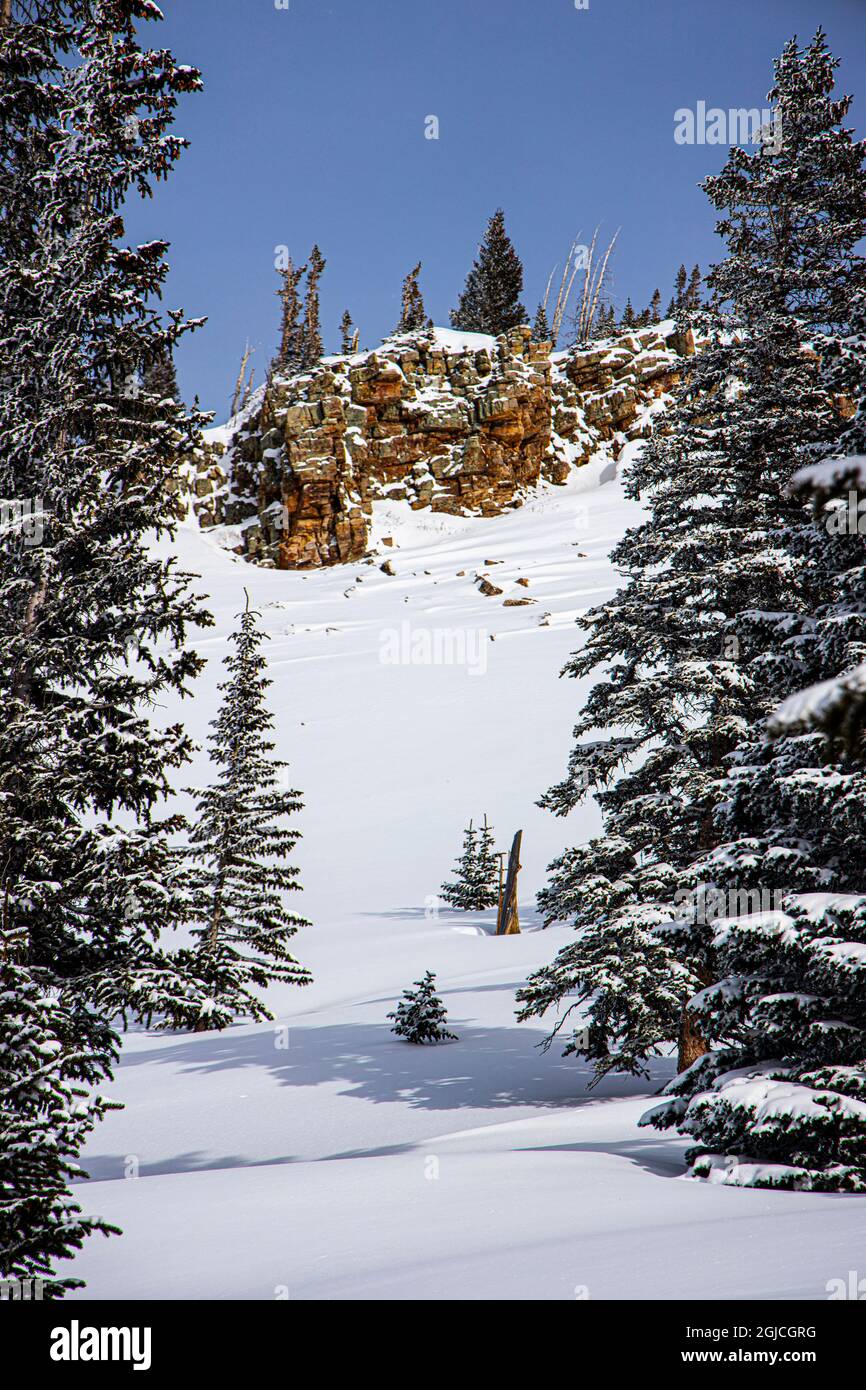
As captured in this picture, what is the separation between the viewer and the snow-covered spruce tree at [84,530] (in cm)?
791

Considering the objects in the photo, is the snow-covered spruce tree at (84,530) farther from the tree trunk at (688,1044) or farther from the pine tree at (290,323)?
the pine tree at (290,323)

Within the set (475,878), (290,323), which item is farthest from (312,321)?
(475,878)

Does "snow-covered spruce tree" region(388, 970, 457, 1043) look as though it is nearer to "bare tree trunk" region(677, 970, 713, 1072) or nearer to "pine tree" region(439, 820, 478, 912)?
"bare tree trunk" region(677, 970, 713, 1072)

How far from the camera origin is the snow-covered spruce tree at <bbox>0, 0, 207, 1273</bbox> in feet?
26.0

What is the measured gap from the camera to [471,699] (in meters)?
41.2

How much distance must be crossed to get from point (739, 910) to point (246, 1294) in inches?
194

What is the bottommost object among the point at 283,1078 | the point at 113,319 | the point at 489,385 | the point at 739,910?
the point at 283,1078

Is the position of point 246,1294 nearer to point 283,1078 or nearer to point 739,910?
point 739,910

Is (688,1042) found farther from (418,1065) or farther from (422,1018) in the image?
(422,1018)

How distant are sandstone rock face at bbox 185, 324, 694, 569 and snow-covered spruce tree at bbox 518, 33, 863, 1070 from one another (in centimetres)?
6248

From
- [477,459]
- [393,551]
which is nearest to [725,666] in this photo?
[393,551]

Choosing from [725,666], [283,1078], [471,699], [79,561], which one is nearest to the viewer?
[79,561]

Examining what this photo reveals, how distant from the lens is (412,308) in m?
92.3

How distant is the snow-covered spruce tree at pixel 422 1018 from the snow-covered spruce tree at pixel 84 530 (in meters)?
7.17
